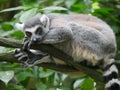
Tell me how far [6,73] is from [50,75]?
0.81 metres

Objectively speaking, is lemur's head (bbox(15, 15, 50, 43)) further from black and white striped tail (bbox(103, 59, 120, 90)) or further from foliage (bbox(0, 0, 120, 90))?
black and white striped tail (bbox(103, 59, 120, 90))

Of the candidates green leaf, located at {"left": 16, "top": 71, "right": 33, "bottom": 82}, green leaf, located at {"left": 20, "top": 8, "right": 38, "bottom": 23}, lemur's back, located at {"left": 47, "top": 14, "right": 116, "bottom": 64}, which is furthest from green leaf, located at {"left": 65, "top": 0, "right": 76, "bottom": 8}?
green leaf, located at {"left": 16, "top": 71, "right": 33, "bottom": 82}

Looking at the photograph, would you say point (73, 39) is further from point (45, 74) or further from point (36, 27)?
point (45, 74)

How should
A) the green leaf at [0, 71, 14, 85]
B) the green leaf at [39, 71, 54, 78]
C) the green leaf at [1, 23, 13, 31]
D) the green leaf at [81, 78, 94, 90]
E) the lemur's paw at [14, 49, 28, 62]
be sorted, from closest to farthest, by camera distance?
the green leaf at [0, 71, 14, 85] < the lemur's paw at [14, 49, 28, 62] < the green leaf at [39, 71, 54, 78] < the green leaf at [81, 78, 94, 90] < the green leaf at [1, 23, 13, 31]

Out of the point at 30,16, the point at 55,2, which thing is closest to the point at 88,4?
the point at 55,2

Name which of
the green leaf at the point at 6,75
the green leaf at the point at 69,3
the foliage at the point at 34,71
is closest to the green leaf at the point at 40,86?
the foliage at the point at 34,71

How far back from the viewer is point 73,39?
4.81 metres

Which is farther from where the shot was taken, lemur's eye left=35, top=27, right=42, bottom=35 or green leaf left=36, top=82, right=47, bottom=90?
green leaf left=36, top=82, right=47, bottom=90

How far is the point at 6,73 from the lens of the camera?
14.8ft

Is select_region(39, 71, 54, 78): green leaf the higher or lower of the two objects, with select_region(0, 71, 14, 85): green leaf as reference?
lower

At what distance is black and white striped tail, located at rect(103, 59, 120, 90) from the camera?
438cm

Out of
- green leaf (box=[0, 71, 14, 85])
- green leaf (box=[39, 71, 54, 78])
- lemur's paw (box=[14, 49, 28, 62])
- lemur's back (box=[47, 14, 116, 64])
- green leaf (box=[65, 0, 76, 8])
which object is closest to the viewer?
green leaf (box=[0, 71, 14, 85])

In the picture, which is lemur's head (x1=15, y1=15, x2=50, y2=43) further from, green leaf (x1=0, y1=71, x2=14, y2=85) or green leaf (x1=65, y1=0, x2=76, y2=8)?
green leaf (x1=65, y1=0, x2=76, y2=8)

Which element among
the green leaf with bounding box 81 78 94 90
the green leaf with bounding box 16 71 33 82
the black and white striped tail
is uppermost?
the black and white striped tail
